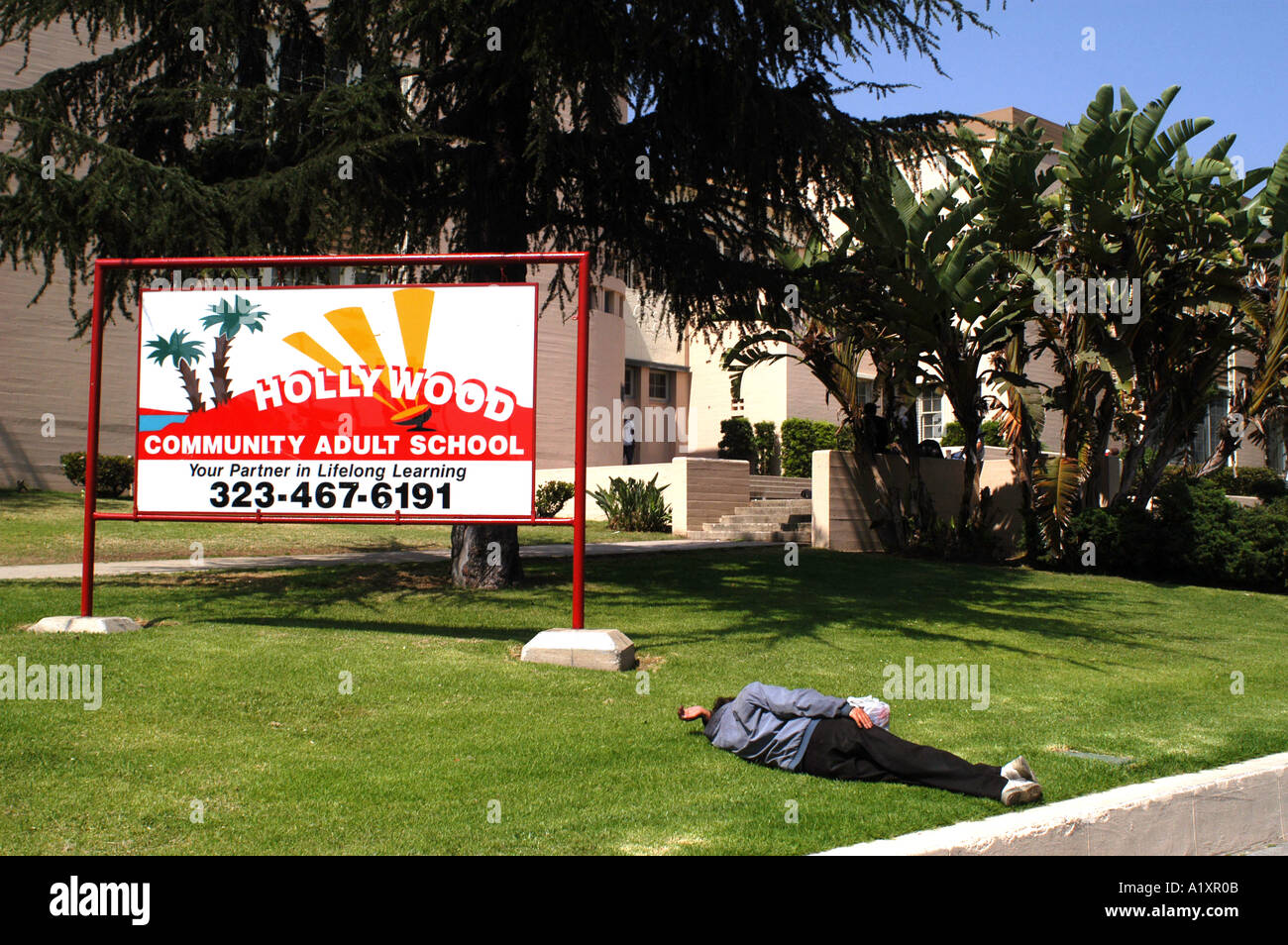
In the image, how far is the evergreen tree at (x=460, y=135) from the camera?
1126 centimetres

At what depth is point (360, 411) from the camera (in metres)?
9.67

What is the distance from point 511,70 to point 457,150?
125 cm

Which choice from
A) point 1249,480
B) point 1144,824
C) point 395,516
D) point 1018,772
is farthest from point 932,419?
point 1018,772

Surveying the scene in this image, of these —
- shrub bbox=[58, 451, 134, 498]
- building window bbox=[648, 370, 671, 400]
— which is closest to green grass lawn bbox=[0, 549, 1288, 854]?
shrub bbox=[58, 451, 134, 498]

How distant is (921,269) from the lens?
17344mm

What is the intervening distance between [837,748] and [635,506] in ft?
50.0

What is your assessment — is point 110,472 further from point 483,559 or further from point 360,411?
point 360,411

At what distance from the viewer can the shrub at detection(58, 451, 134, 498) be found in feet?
69.3

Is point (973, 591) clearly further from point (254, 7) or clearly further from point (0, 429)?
point (0, 429)

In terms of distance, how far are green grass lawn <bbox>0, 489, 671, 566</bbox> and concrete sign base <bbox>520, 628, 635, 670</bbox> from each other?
776cm

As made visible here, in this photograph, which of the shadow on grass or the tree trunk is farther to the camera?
the tree trunk

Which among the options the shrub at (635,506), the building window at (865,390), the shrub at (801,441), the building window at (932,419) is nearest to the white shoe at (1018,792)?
the shrub at (635,506)

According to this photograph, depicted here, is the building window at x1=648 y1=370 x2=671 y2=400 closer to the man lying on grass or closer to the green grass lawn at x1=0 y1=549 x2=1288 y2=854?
the green grass lawn at x1=0 y1=549 x2=1288 y2=854

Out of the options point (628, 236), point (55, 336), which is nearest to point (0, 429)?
point (55, 336)
